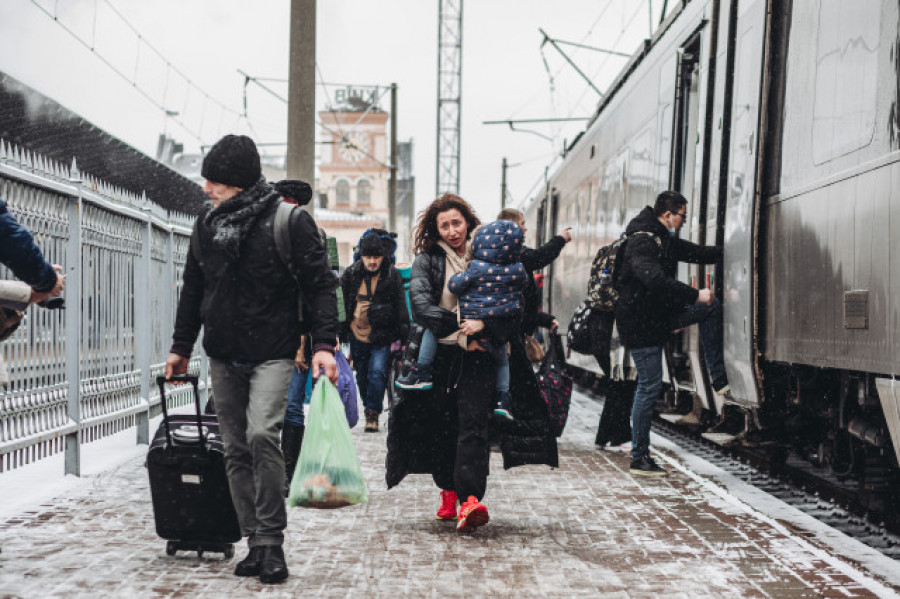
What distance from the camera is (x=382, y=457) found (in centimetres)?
961

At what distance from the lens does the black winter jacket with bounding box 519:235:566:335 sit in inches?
302

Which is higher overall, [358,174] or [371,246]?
[358,174]

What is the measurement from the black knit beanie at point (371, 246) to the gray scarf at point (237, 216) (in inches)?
204

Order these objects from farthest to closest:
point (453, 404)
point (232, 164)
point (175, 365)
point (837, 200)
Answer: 1. point (453, 404)
2. point (837, 200)
3. point (175, 365)
4. point (232, 164)

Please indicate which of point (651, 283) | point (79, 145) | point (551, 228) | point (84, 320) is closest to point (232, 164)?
point (84, 320)

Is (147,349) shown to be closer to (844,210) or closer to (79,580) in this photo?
(79,580)

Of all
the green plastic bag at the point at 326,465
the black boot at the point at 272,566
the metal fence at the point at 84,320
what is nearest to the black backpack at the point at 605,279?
the metal fence at the point at 84,320

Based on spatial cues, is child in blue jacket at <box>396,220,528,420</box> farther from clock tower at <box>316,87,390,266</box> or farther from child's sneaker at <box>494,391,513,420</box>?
clock tower at <box>316,87,390,266</box>

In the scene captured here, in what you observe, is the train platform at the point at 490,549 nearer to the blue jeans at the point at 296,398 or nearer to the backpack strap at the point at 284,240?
the blue jeans at the point at 296,398

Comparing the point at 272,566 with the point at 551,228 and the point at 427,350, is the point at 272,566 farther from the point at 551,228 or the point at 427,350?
the point at 551,228

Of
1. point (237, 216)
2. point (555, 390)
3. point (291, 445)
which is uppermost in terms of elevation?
point (237, 216)

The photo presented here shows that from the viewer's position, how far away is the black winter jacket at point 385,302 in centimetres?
1079

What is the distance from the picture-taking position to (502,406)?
6707 millimetres

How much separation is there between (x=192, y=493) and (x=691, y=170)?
534 centimetres
